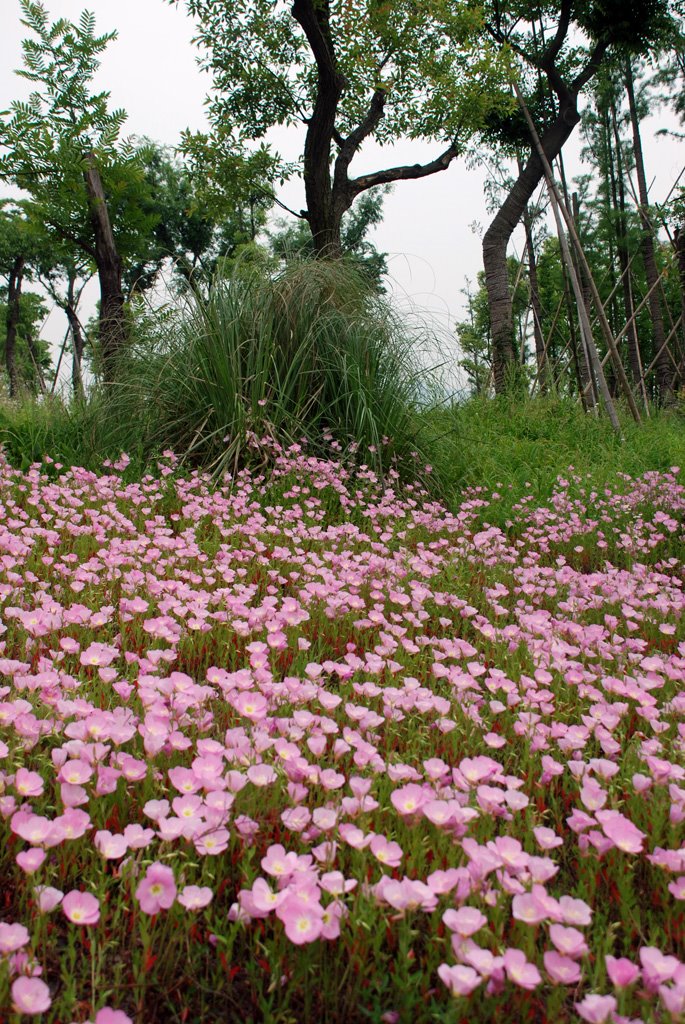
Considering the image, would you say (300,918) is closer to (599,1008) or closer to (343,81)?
(599,1008)

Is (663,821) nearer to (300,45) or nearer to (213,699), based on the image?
(213,699)

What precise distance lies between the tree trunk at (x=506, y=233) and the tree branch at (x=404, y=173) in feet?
4.94

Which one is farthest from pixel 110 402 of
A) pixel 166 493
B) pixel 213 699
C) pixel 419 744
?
pixel 419 744

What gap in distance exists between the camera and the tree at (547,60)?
955cm

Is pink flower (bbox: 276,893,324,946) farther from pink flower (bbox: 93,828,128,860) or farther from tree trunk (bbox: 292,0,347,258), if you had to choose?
tree trunk (bbox: 292,0,347,258)

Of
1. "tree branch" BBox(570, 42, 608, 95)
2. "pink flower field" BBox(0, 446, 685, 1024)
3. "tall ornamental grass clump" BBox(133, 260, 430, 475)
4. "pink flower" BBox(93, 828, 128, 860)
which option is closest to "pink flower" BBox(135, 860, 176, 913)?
"pink flower field" BBox(0, 446, 685, 1024)

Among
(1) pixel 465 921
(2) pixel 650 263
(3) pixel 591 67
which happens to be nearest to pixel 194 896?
(1) pixel 465 921

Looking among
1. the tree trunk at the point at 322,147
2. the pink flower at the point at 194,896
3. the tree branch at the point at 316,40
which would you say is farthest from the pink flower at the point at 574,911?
the tree branch at the point at 316,40

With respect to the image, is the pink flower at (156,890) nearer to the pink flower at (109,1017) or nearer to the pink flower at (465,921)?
the pink flower at (109,1017)

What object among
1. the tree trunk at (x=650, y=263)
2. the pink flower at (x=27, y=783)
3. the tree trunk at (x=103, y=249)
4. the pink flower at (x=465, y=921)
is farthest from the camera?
the tree trunk at (x=650, y=263)

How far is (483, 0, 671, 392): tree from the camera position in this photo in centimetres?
955

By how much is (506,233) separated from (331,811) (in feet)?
33.5

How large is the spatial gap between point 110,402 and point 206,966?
15.1 ft

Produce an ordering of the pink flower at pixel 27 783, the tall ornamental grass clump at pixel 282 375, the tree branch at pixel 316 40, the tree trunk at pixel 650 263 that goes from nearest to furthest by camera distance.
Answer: the pink flower at pixel 27 783, the tall ornamental grass clump at pixel 282 375, the tree branch at pixel 316 40, the tree trunk at pixel 650 263
